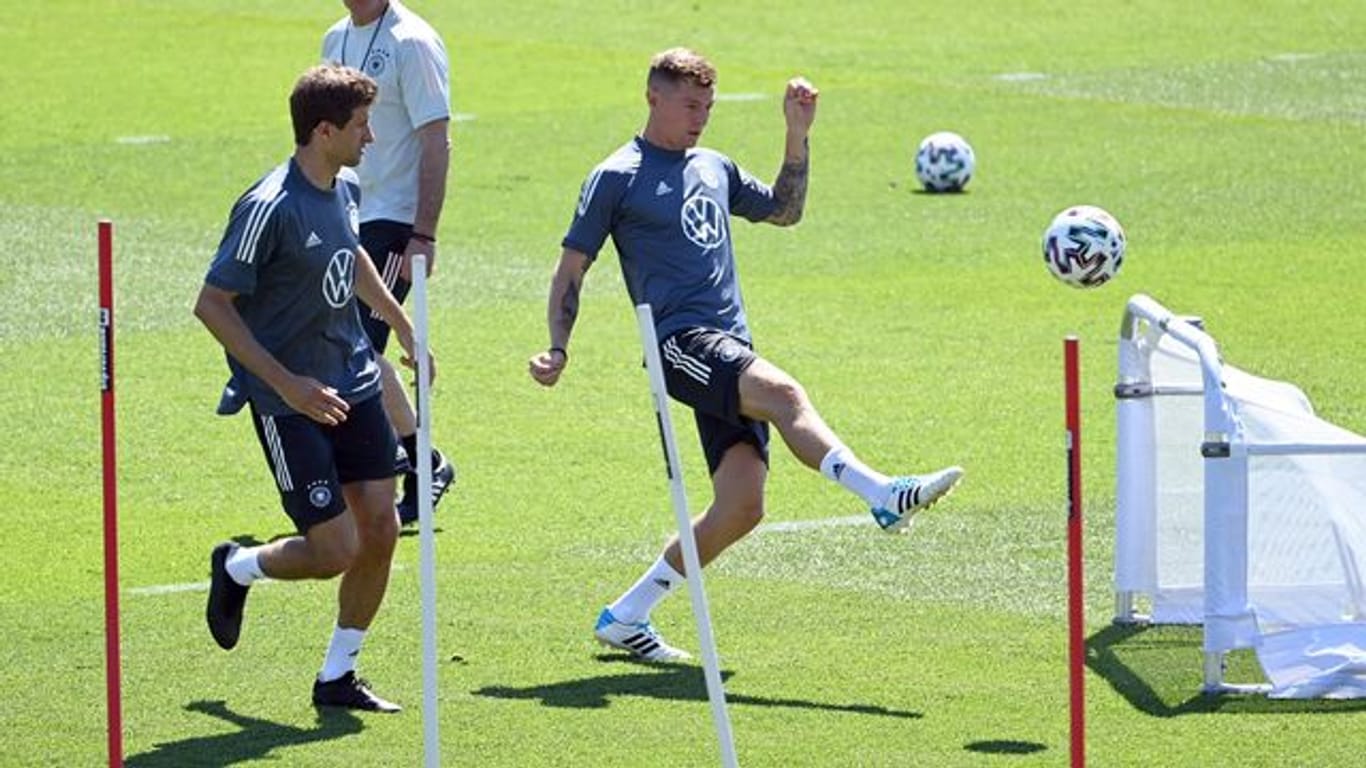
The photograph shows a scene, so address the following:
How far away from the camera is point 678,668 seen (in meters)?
11.5

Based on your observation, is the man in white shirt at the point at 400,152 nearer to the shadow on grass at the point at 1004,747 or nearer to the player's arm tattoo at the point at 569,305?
the player's arm tattoo at the point at 569,305

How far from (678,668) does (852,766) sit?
165cm

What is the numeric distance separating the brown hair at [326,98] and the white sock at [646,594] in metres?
2.22

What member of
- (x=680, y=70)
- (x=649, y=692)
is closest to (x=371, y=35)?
(x=680, y=70)

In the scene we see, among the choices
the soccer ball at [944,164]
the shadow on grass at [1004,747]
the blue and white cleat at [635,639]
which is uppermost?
the soccer ball at [944,164]

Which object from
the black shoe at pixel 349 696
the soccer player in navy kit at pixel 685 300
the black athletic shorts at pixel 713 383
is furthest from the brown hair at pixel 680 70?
the black shoe at pixel 349 696

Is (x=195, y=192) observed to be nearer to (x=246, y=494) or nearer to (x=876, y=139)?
(x=876, y=139)

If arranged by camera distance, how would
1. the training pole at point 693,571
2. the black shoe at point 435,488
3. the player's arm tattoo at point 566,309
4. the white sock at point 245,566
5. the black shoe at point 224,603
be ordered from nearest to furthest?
the training pole at point 693,571 < the white sock at point 245,566 < the black shoe at point 224,603 < the player's arm tattoo at point 566,309 < the black shoe at point 435,488

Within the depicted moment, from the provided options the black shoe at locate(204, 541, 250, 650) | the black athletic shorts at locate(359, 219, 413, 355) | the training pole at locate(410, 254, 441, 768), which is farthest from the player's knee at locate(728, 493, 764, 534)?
the black athletic shorts at locate(359, 219, 413, 355)

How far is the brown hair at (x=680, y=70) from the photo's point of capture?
1148 centimetres

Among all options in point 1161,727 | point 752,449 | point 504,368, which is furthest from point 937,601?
point 504,368

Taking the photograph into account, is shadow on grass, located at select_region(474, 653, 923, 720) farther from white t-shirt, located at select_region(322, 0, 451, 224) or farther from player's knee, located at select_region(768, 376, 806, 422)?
white t-shirt, located at select_region(322, 0, 451, 224)

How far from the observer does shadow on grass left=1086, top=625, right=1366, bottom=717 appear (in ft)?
34.9

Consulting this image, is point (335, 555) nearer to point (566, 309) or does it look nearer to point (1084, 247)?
point (566, 309)
